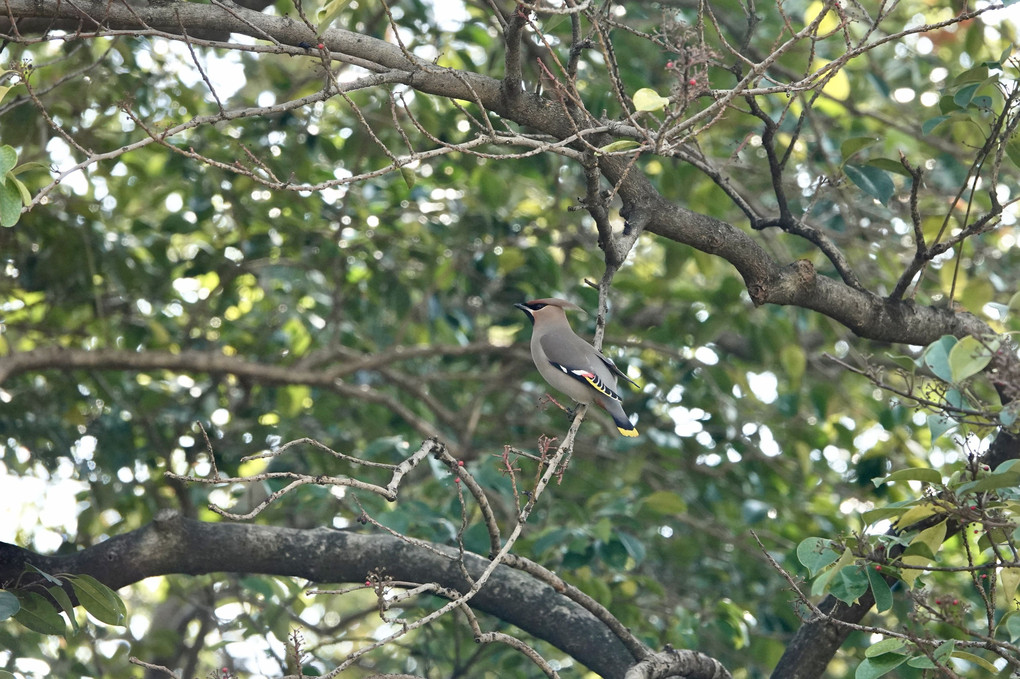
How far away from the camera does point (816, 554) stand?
296 cm

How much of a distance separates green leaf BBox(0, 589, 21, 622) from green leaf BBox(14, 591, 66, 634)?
246mm

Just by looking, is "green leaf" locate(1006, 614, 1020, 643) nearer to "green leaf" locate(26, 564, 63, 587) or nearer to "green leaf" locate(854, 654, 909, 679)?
"green leaf" locate(854, 654, 909, 679)

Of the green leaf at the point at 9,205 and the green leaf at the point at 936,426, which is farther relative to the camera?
the green leaf at the point at 936,426

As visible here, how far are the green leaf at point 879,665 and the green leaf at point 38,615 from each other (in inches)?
90.1

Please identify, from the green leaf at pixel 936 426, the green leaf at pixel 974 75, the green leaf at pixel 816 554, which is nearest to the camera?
the green leaf at pixel 816 554

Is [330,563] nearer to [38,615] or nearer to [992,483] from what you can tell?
[38,615]

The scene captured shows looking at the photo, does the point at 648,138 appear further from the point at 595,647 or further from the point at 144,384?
the point at 144,384

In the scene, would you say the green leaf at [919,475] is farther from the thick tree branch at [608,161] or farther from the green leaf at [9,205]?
the green leaf at [9,205]

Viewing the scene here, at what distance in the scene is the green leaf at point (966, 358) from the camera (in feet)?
8.81

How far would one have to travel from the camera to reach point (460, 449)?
224 inches

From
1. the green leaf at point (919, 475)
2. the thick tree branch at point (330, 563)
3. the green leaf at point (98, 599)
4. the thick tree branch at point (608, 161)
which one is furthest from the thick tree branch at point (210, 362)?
the green leaf at point (919, 475)

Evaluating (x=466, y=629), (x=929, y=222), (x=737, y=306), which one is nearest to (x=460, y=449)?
(x=466, y=629)

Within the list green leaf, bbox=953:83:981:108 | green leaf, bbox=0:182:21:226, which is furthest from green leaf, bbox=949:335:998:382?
green leaf, bbox=0:182:21:226

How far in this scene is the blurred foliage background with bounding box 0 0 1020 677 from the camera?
5098 millimetres
